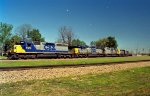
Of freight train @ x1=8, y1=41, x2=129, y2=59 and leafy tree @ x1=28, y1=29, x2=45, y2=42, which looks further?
leafy tree @ x1=28, y1=29, x2=45, y2=42

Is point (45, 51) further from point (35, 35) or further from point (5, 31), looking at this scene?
point (35, 35)

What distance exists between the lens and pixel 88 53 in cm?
6931

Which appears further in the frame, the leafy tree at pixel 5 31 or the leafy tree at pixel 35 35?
the leafy tree at pixel 35 35

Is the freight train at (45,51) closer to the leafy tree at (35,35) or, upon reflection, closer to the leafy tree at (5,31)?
the leafy tree at (5,31)

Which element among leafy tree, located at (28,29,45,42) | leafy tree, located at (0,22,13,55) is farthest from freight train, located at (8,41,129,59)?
leafy tree, located at (28,29,45,42)

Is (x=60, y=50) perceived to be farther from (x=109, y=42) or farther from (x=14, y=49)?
(x=109, y=42)

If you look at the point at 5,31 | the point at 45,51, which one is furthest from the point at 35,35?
the point at 45,51

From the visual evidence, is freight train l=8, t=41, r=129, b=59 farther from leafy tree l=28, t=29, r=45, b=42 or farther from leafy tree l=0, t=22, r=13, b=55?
leafy tree l=28, t=29, r=45, b=42


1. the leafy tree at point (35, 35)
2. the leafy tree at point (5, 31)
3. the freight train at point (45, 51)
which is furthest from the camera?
the leafy tree at point (35, 35)

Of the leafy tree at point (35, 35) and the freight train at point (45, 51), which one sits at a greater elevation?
the leafy tree at point (35, 35)

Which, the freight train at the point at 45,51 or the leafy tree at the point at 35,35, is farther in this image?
the leafy tree at the point at 35,35

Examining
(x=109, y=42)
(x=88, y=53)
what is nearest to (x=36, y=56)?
(x=88, y=53)

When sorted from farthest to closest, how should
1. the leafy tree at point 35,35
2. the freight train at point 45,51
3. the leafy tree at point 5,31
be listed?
the leafy tree at point 35,35 < the leafy tree at point 5,31 < the freight train at point 45,51

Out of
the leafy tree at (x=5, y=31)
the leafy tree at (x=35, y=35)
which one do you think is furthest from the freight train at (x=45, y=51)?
the leafy tree at (x=35, y=35)
